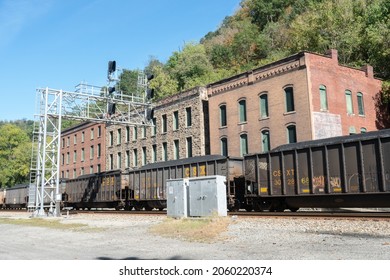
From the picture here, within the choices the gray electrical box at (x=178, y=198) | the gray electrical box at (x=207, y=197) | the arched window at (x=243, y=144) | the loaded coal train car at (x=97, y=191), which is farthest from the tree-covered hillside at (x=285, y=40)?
the gray electrical box at (x=178, y=198)

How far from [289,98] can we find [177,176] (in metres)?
11.9

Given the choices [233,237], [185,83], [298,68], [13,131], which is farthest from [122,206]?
[13,131]

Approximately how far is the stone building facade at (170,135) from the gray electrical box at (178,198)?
16011 millimetres

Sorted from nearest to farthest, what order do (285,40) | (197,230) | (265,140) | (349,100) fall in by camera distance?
1. (197,230)
2. (265,140)
3. (349,100)
4. (285,40)

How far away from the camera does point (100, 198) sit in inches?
1324

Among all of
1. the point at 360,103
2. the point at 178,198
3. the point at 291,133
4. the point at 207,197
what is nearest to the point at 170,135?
the point at 291,133

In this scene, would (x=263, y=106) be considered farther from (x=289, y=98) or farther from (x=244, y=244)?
(x=244, y=244)

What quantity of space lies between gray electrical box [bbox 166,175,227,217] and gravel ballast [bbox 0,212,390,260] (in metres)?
2.29

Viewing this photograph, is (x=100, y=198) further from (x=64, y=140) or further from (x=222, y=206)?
(x=64, y=140)

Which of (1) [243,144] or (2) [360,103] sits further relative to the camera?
(2) [360,103]

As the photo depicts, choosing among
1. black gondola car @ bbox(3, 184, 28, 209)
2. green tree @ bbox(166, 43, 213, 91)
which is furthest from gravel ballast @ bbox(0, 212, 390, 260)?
green tree @ bbox(166, 43, 213, 91)

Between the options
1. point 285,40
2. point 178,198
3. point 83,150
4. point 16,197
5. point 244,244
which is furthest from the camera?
point 285,40

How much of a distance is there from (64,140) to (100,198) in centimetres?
3470

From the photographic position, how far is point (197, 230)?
1347 centimetres
